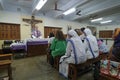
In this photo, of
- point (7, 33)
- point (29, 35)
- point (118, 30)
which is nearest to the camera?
point (118, 30)

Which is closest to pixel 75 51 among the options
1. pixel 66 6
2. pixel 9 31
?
pixel 66 6

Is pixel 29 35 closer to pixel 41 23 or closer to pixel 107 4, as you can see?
pixel 41 23

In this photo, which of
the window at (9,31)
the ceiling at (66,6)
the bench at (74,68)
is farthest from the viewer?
the window at (9,31)

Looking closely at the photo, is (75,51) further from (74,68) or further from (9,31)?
(9,31)

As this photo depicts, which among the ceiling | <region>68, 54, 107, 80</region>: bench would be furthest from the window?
<region>68, 54, 107, 80</region>: bench

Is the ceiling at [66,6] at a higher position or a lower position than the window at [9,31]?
higher

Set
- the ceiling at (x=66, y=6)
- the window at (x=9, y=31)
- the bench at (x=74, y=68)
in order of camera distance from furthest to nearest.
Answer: the window at (x=9, y=31) < the ceiling at (x=66, y=6) < the bench at (x=74, y=68)

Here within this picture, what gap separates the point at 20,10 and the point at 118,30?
6424 millimetres

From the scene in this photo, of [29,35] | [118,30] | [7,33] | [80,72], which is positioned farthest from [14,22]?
[118,30]

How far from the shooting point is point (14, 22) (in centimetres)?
651

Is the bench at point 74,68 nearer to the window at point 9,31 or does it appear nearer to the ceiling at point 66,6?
the ceiling at point 66,6

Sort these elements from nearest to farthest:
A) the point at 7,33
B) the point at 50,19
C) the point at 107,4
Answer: the point at 107,4 → the point at 7,33 → the point at 50,19

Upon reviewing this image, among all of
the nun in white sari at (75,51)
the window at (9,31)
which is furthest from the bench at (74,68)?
the window at (9,31)

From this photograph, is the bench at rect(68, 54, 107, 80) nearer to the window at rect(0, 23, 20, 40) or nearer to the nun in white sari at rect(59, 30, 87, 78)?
the nun in white sari at rect(59, 30, 87, 78)
